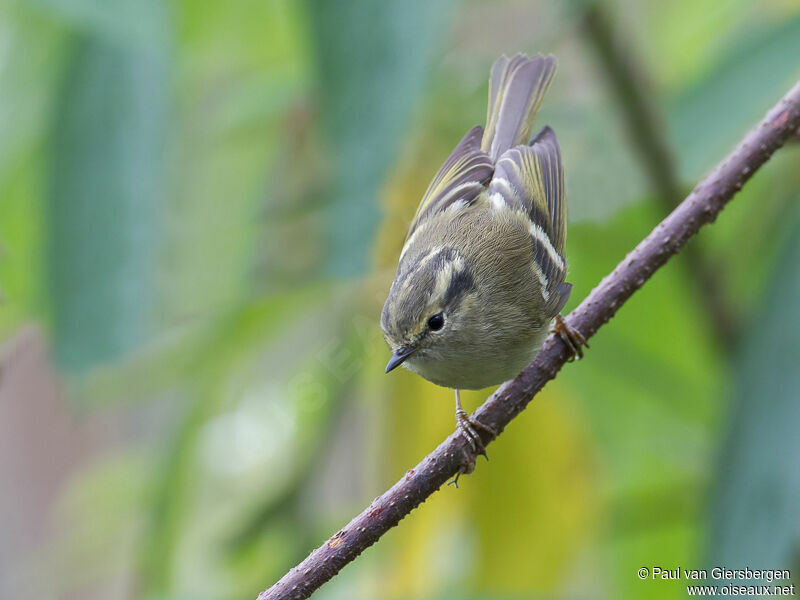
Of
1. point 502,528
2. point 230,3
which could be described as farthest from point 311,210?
point 502,528

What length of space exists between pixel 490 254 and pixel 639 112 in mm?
568

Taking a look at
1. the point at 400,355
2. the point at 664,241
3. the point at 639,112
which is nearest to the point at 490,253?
the point at 400,355

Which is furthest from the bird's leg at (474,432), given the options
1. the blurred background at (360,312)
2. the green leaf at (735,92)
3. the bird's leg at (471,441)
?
the green leaf at (735,92)

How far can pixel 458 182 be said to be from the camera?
247 centimetres

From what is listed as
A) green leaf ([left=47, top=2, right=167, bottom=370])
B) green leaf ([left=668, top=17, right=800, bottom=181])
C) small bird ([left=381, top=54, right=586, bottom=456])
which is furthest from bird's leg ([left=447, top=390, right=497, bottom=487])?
green leaf ([left=668, top=17, right=800, bottom=181])

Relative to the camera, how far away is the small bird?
6.78 feet

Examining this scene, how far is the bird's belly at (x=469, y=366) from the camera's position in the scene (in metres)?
2.03

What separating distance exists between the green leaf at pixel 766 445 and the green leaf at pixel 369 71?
1101 millimetres

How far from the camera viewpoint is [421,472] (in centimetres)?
147

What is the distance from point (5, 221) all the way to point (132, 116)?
0.52 metres

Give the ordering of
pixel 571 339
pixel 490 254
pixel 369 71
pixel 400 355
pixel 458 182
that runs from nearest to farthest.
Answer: pixel 369 71 < pixel 571 339 < pixel 400 355 < pixel 490 254 < pixel 458 182

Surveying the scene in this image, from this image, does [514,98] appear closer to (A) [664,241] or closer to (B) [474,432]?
(A) [664,241]

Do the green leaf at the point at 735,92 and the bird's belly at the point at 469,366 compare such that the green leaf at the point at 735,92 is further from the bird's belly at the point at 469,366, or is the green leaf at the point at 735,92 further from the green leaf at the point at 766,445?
the bird's belly at the point at 469,366

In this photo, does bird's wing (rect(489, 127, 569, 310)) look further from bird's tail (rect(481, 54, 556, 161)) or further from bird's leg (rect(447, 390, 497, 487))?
bird's leg (rect(447, 390, 497, 487))
